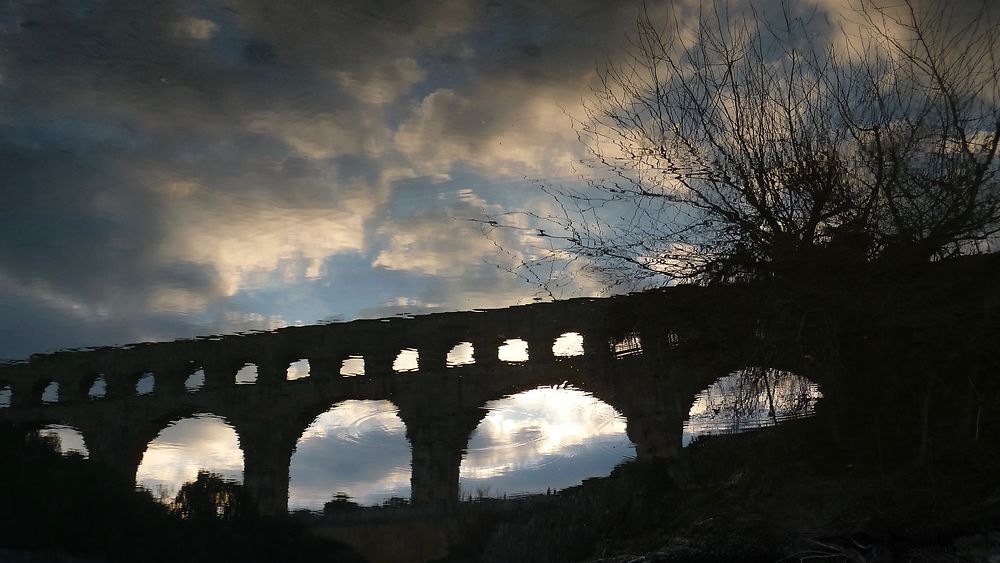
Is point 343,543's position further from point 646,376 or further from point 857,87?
point 857,87

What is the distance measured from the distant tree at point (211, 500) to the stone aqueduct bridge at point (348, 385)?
2.79ft

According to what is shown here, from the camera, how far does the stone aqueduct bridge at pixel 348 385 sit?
64.5 feet

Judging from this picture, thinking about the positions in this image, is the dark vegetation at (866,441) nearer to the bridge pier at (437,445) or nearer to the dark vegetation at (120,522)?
the dark vegetation at (120,522)

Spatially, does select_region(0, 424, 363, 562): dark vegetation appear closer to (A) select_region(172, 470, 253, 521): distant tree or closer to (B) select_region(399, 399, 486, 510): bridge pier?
(A) select_region(172, 470, 253, 521): distant tree

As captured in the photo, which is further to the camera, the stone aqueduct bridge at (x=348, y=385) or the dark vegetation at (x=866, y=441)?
the stone aqueduct bridge at (x=348, y=385)

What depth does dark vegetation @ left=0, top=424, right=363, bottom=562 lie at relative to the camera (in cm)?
1636

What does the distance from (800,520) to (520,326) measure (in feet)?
60.4

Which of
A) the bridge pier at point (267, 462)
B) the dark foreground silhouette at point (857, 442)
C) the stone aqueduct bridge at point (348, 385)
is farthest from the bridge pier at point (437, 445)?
the dark foreground silhouette at point (857, 442)

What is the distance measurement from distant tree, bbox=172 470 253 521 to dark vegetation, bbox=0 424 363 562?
0.12ft

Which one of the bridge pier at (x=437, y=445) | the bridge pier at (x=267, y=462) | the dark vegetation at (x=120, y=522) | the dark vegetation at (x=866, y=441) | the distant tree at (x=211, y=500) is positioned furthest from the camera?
the bridge pier at (x=267, y=462)

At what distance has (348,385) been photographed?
22.6 metres

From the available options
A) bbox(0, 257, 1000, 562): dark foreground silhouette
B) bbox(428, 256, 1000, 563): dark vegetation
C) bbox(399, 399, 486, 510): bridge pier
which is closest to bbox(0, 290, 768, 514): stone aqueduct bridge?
bbox(399, 399, 486, 510): bridge pier

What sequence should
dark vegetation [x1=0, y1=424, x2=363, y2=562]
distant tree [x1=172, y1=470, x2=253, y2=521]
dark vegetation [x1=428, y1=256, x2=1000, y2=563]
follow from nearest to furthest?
dark vegetation [x1=428, y1=256, x2=1000, y2=563]
dark vegetation [x1=0, y1=424, x2=363, y2=562]
distant tree [x1=172, y1=470, x2=253, y2=521]

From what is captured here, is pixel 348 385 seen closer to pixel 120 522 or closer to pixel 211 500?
pixel 211 500
